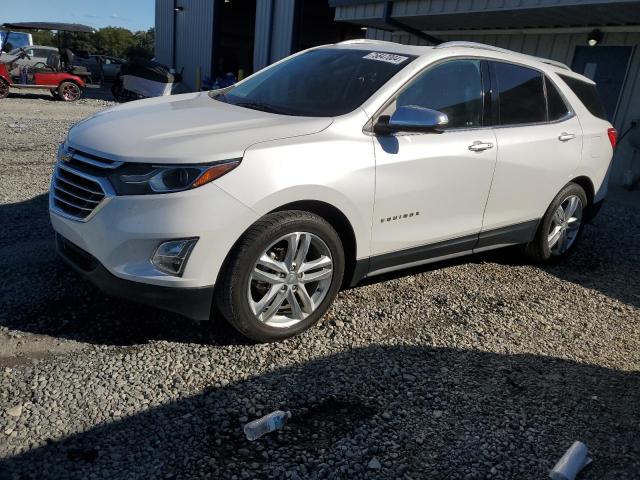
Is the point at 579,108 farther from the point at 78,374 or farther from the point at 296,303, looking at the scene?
the point at 78,374

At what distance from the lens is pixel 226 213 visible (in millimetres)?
2893

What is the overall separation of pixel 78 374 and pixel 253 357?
915mm

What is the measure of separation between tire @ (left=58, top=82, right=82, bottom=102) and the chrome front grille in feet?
51.9

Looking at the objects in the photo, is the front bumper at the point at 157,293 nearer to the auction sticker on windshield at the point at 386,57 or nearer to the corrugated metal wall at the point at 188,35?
the auction sticker on windshield at the point at 386,57

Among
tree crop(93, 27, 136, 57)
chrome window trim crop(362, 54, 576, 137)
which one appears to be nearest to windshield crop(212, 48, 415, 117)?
chrome window trim crop(362, 54, 576, 137)

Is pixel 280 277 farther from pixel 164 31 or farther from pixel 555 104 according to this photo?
pixel 164 31

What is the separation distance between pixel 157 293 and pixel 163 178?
0.60m

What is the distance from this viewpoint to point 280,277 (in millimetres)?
3234

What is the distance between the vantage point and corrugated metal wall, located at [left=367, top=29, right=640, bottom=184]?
29.0 feet

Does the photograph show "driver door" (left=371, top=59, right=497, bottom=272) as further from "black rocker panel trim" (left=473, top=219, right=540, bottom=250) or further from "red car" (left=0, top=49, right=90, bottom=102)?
"red car" (left=0, top=49, right=90, bottom=102)

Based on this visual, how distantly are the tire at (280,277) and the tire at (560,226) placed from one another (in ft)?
7.59

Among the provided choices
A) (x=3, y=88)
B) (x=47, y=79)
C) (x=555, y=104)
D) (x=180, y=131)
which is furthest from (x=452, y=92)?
(x=47, y=79)

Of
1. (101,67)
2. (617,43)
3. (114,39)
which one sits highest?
(617,43)

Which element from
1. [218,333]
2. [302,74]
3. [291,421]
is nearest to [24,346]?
[218,333]
